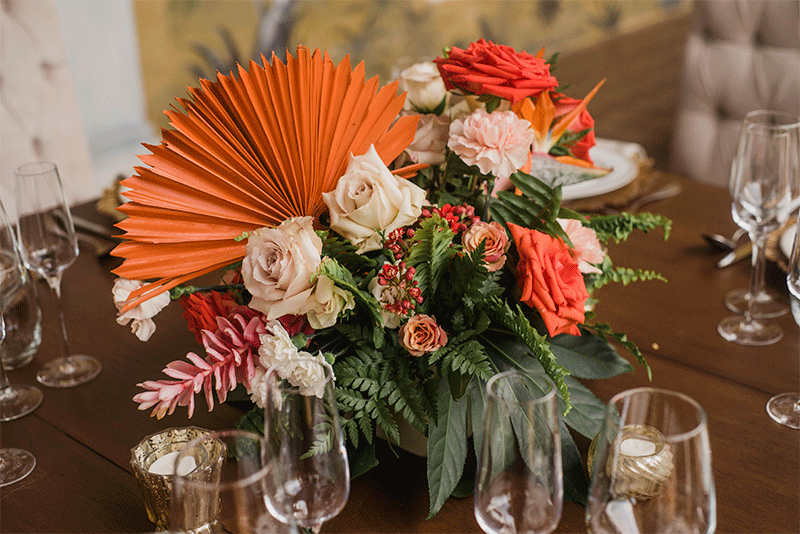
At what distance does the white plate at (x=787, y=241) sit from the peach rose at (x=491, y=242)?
2.10ft

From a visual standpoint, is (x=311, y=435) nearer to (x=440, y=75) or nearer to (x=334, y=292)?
(x=334, y=292)

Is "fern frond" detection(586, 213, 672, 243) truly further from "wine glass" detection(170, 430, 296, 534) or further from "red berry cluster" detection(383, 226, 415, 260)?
"wine glass" detection(170, 430, 296, 534)

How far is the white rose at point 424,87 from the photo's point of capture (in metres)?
0.82

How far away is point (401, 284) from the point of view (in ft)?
2.16

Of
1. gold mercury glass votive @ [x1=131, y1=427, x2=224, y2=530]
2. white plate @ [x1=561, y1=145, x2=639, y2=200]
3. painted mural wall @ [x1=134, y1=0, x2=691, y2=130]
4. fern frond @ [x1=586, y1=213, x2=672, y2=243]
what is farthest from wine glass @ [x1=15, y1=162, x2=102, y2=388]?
painted mural wall @ [x1=134, y1=0, x2=691, y2=130]

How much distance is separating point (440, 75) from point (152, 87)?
92.6 inches

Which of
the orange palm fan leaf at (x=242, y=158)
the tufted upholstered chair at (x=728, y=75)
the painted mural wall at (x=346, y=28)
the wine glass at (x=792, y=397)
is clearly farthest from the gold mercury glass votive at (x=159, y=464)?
the tufted upholstered chair at (x=728, y=75)

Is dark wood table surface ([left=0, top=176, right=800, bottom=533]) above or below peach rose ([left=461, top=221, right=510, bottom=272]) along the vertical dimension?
below

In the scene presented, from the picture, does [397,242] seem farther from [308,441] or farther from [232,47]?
[232,47]

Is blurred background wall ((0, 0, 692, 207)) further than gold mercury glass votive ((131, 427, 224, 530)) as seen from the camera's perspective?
Yes

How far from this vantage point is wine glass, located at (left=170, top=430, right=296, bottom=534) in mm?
440

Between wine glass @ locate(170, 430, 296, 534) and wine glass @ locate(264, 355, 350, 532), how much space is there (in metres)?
0.03

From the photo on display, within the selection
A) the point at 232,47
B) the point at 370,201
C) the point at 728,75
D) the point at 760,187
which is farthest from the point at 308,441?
the point at 232,47

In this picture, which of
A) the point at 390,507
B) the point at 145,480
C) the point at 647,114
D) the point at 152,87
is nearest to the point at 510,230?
the point at 390,507
